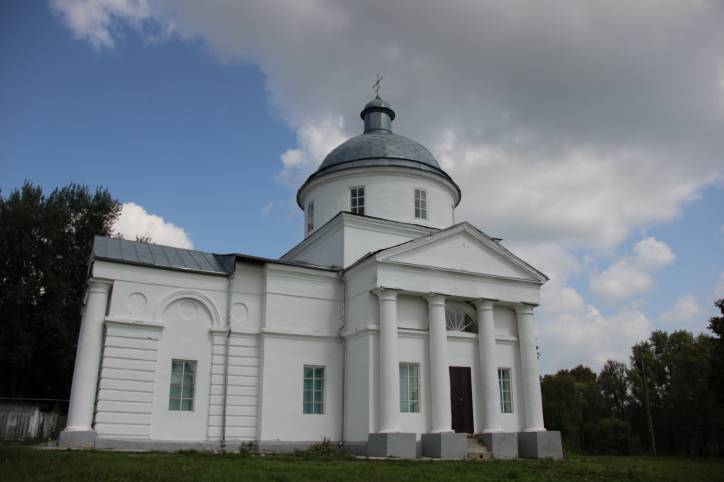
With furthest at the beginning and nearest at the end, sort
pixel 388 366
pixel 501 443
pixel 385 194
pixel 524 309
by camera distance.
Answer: pixel 385 194
pixel 524 309
pixel 501 443
pixel 388 366

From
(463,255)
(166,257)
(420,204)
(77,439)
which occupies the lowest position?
(77,439)

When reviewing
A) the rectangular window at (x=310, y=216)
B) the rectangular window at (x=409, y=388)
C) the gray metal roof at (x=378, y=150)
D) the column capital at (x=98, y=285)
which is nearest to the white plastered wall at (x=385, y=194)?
the rectangular window at (x=310, y=216)

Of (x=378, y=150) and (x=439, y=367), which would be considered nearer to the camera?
(x=439, y=367)

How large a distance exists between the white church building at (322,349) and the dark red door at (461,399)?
4 centimetres

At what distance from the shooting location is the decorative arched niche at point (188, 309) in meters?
16.6

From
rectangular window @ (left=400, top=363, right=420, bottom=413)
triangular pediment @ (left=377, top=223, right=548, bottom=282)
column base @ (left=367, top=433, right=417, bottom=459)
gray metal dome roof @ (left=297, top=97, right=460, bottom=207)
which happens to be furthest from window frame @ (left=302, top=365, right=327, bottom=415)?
gray metal dome roof @ (left=297, top=97, right=460, bottom=207)

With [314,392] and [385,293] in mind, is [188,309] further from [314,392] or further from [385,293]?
[385,293]

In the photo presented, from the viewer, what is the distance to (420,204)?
2233 centimetres

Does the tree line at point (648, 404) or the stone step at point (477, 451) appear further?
the tree line at point (648, 404)

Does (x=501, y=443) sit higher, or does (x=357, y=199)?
(x=357, y=199)

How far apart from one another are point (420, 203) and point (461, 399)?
7.52 meters

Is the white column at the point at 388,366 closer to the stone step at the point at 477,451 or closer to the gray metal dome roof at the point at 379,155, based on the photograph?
Result: the stone step at the point at 477,451

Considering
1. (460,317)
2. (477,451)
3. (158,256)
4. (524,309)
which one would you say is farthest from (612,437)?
(158,256)

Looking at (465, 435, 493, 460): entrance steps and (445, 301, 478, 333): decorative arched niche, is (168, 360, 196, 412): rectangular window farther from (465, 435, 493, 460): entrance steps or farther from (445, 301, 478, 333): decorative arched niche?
(445, 301, 478, 333): decorative arched niche
